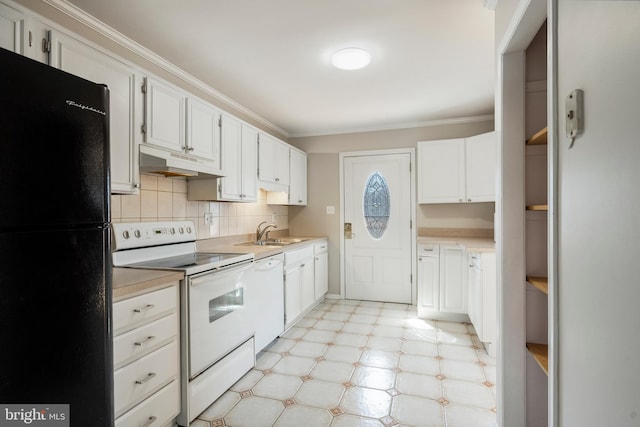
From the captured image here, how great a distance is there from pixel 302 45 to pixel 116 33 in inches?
48.0

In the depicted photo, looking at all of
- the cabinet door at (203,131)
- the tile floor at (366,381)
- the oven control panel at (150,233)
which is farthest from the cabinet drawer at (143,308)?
the cabinet door at (203,131)

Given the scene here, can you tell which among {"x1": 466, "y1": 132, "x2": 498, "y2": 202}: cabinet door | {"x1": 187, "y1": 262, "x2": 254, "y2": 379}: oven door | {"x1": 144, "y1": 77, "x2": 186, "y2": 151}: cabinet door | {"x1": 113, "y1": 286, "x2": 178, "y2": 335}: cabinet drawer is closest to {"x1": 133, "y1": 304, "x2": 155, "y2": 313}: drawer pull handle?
{"x1": 113, "y1": 286, "x2": 178, "y2": 335}: cabinet drawer

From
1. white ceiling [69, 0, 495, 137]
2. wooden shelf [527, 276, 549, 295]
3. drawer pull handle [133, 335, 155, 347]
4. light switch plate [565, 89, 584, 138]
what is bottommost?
drawer pull handle [133, 335, 155, 347]

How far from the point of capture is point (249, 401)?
206 centimetres

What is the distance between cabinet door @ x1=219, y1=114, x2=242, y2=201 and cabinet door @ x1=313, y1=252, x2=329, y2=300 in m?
1.57

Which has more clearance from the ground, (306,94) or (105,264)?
(306,94)

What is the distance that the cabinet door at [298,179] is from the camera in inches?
160

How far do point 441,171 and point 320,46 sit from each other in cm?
225

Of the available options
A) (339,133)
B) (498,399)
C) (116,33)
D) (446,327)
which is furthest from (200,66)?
(446,327)

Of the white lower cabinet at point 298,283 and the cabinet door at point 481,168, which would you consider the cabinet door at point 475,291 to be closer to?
the cabinet door at point 481,168

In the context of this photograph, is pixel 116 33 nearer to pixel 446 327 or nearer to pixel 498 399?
pixel 498 399

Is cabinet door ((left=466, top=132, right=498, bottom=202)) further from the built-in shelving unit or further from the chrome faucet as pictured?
the chrome faucet

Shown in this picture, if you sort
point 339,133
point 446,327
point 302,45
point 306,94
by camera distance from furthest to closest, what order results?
point 339,133
point 446,327
point 306,94
point 302,45

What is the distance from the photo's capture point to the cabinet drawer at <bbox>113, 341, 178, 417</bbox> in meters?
1.40
